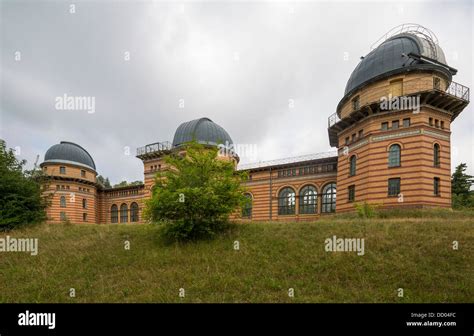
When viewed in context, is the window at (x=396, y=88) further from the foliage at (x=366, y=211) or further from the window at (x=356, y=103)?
the foliage at (x=366, y=211)

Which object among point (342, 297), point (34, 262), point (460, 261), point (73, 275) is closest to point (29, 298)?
point (73, 275)

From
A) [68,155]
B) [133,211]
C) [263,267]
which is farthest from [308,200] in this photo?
[68,155]

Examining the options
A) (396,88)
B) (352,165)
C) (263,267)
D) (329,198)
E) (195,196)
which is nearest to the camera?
(263,267)

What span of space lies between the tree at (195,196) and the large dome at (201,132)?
21.0 m

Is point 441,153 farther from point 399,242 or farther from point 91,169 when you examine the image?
point 91,169

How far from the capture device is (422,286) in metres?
8.33

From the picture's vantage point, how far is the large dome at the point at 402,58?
65.7 ft

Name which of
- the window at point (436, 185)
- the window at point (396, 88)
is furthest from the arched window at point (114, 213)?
the window at point (436, 185)

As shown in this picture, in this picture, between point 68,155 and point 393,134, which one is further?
point 68,155

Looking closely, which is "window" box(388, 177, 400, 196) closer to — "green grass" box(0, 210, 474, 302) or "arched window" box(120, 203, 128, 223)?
"green grass" box(0, 210, 474, 302)

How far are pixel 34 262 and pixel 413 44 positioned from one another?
102 feet

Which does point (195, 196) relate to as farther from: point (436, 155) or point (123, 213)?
point (123, 213)

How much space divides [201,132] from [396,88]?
78.0ft

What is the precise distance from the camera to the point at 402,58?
20.8m
